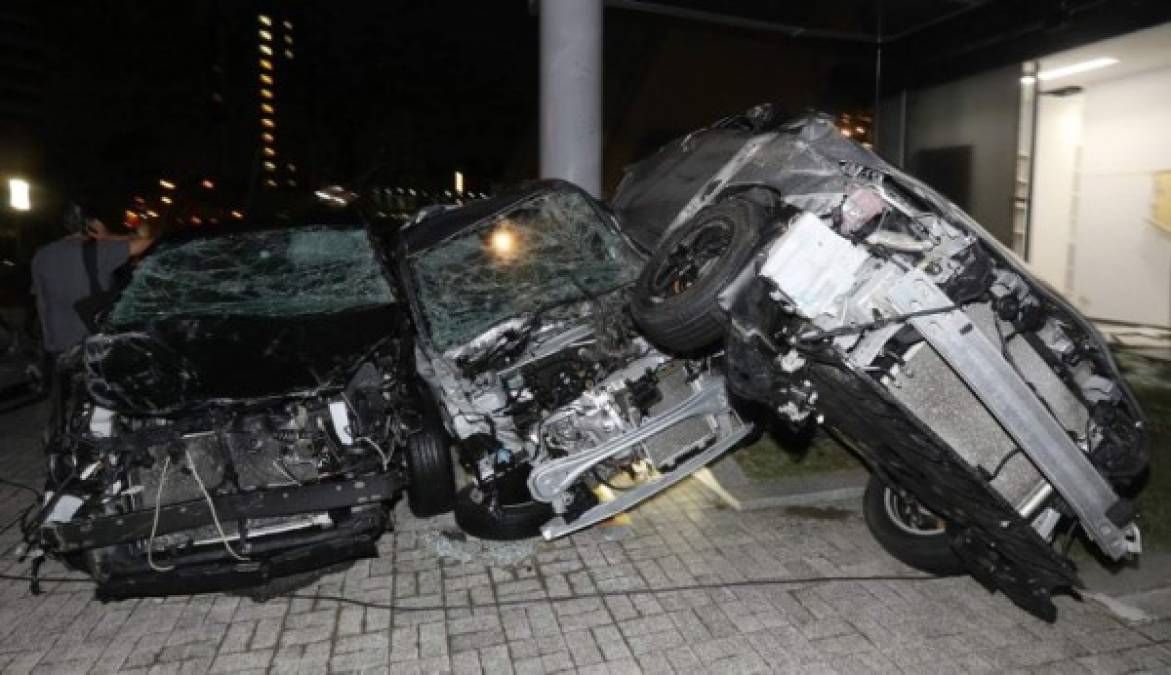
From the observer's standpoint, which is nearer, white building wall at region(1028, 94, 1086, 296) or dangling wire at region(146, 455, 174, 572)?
dangling wire at region(146, 455, 174, 572)

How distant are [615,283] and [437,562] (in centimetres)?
192

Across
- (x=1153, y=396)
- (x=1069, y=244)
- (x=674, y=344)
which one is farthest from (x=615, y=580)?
(x=1069, y=244)

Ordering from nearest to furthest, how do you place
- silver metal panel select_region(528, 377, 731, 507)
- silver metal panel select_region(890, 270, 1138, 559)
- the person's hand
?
1. silver metal panel select_region(890, 270, 1138, 559)
2. silver metal panel select_region(528, 377, 731, 507)
3. the person's hand

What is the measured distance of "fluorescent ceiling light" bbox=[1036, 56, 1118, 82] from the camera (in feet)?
26.3

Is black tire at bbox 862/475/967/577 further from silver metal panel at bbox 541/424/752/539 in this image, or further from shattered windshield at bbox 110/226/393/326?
shattered windshield at bbox 110/226/393/326

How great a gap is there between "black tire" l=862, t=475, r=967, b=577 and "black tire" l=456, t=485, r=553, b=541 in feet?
6.03

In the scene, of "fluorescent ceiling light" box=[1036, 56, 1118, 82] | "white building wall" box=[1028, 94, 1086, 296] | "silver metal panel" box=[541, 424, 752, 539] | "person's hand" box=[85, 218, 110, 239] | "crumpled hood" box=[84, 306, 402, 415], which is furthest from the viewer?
"white building wall" box=[1028, 94, 1086, 296]

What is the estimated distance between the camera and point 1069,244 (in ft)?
29.9

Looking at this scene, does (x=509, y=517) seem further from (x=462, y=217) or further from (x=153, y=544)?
(x=462, y=217)

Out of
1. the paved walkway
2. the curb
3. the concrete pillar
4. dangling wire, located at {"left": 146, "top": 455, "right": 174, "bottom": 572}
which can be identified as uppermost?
the concrete pillar

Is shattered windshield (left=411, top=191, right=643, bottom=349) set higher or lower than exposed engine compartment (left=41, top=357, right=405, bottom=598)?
higher

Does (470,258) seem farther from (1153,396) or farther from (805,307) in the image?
(1153,396)

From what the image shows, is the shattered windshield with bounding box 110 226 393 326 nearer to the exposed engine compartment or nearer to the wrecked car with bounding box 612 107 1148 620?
the exposed engine compartment

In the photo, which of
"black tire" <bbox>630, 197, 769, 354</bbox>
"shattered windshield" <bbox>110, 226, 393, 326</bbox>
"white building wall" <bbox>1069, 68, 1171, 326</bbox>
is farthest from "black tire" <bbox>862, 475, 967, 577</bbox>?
"white building wall" <bbox>1069, 68, 1171, 326</bbox>
